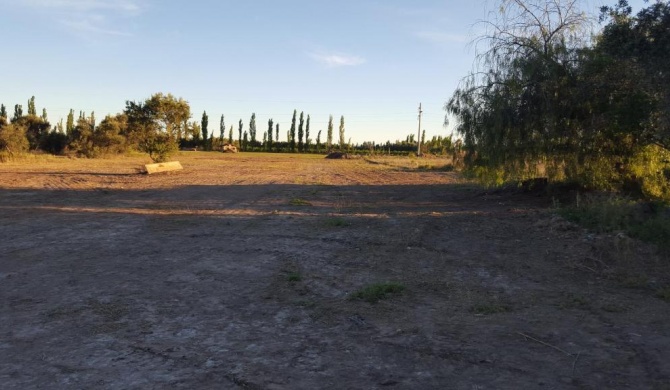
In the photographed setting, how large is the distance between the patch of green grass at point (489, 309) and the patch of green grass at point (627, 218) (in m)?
→ 4.86

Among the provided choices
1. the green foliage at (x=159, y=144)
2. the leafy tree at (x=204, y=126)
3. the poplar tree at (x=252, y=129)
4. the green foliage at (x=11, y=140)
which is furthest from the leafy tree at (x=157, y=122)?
the poplar tree at (x=252, y=129)

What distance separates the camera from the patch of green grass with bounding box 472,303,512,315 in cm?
628

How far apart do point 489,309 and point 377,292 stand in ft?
4.63

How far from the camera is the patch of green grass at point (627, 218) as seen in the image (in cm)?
1012

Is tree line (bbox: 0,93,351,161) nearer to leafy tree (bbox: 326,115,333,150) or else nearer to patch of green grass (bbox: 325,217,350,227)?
patch of green grass (bbox: 325,217,350,227)

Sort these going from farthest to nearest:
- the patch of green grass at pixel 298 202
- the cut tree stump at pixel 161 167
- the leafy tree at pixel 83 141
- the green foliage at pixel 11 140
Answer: the leafy tree at pixel 83 141
the green foliage at pixel 11 140
the cut tree stump at pixel 161 167
the patch of green grass at pixel 298 202

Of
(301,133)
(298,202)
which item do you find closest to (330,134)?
(301,133)

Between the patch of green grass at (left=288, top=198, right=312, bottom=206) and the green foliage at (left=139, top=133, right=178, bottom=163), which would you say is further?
the green foliage at (left=139, top=133, right=178, bottom=163)

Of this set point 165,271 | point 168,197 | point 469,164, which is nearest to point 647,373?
point 165,271

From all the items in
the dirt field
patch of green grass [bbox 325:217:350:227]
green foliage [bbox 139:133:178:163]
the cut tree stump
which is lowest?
the dirt field

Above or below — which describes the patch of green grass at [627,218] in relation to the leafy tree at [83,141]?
below

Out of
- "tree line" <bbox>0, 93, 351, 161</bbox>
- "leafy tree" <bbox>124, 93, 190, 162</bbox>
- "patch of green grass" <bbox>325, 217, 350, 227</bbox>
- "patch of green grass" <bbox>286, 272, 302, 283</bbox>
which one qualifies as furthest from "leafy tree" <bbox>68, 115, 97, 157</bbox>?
"patch of green grass" <bbox>286, 272, 302, 283</bbox>

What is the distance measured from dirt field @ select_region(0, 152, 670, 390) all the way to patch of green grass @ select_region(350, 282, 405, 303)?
10 centimetres

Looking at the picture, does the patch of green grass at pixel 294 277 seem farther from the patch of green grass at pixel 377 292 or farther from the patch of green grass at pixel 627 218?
the patch of green grass at pixel 627 218
